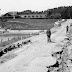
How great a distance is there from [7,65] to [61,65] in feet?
9.17

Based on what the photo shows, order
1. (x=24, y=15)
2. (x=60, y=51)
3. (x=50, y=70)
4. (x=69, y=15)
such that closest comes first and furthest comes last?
(x=50, y=70)
(x=60, y=51)
(x=69, y=15)
(x=24, y=15)

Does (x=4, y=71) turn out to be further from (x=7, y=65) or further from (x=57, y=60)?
(x=57, y=60)

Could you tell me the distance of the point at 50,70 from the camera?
8.02 meters

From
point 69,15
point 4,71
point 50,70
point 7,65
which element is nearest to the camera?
point 50,70

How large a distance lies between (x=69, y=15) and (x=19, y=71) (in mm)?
83733

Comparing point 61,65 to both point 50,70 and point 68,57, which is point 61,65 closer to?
point 50,70

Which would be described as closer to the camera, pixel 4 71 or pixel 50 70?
pixel 50 70

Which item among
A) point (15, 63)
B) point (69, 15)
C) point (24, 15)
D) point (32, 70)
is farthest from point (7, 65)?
point (24, 15)

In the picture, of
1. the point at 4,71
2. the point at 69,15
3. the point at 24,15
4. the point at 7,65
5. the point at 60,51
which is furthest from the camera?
the point at 24,15

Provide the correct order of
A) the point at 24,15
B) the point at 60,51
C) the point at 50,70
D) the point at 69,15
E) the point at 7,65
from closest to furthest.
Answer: the point at 50,70
the point at 7,65
the point at 60,51
the point at 69,15
the point at 24,15

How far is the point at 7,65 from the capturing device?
9.61 meters

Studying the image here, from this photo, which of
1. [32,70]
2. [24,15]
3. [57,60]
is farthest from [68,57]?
[24,15]

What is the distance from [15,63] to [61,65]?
2566 mm

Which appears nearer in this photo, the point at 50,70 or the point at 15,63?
the point at 50,70
